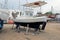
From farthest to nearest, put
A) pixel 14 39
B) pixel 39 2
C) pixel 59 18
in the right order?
pixel 59 18
pixel 39 2
pixel 14 39

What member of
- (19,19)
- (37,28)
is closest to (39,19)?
(37,28)

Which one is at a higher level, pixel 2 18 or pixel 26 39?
pixel 2 18

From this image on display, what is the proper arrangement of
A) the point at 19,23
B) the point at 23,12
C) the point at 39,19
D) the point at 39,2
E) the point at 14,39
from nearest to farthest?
1. the point at 14,39
2. the point at 39,19
3. the point at 19,23
4. the point at 39,2
5. the point at 23,12

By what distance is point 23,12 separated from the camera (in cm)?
2728

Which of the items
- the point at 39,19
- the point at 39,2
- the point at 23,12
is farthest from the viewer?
the point at 23,12

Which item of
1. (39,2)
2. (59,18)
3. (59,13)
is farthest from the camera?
(59,13)

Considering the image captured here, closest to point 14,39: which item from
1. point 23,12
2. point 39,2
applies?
point 39,2

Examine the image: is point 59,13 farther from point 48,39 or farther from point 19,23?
point 48,39

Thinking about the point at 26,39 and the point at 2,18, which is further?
the point at 2,18

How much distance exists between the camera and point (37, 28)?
13242 millimetres

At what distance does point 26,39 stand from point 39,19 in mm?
2958

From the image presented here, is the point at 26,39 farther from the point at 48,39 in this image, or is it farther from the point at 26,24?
the point at 26,24

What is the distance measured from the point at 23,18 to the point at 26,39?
328cm

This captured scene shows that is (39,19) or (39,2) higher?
(39,2)
